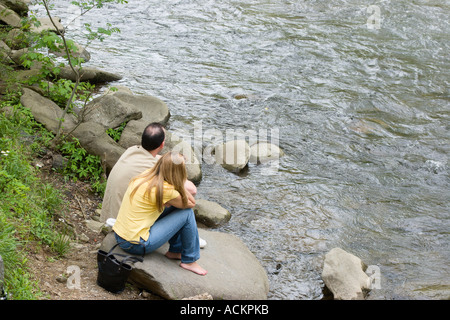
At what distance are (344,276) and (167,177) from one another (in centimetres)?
218

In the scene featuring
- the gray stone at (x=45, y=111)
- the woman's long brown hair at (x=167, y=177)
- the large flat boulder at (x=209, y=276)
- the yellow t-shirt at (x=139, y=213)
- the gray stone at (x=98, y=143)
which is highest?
the woman's long brown hair at (x=167, y=177)

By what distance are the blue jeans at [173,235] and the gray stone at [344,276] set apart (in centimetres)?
149

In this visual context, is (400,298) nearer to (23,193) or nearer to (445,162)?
(445,162)

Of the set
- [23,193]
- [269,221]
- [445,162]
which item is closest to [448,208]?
[445,162]

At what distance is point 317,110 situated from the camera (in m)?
9.53

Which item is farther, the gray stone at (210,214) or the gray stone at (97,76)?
the gray stone at (97,76)

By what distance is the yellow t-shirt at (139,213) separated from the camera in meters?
4.66

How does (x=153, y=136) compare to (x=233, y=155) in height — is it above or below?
above

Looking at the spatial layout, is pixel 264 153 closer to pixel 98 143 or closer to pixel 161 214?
pixel 98 143

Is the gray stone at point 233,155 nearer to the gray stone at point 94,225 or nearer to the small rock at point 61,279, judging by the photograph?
the gray stone at point 94,225

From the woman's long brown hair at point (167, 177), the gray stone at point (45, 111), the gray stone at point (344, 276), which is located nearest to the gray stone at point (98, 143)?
the gray stone at point (45, 111)

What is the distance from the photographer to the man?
5215 millimetres

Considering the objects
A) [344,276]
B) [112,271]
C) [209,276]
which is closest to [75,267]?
[112,271]

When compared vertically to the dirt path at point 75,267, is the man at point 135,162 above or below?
above
